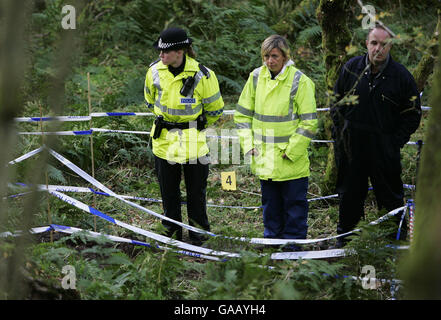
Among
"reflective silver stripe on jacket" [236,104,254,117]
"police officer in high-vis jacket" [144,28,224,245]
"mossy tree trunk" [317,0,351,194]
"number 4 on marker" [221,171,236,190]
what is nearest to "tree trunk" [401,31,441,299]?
"reflective silver stripe on jacket" [236,104,254,117]

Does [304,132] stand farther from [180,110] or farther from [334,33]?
[334,33]

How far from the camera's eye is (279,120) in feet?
15.4

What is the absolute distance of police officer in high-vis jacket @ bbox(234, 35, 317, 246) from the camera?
4613mm

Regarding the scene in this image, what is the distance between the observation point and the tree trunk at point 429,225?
2129 millimetres

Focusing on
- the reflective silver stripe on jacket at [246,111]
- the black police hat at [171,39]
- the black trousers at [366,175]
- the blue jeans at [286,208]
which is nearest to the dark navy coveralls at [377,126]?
the black trousers at [366,175]

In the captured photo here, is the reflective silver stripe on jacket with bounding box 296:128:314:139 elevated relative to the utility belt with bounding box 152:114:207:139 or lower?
lower

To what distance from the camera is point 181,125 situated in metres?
4.98

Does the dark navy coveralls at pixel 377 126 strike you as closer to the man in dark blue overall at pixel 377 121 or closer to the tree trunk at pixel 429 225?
the man in dark blue overall at pixel 377 121

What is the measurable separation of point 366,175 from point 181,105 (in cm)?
201

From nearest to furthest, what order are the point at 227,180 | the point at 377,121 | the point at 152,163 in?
the point at 377,121, the point at 227,180, the point at 152,163

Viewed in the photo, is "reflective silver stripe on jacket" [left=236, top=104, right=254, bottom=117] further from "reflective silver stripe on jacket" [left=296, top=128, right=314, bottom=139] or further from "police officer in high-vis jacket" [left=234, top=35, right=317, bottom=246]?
"reflective silver stripe on jacket" [left=296, top=128, right=314, bottom=139]

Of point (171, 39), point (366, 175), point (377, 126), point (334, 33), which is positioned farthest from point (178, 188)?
point (334, 33)

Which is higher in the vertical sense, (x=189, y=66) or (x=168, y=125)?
(x=189, y=66)
